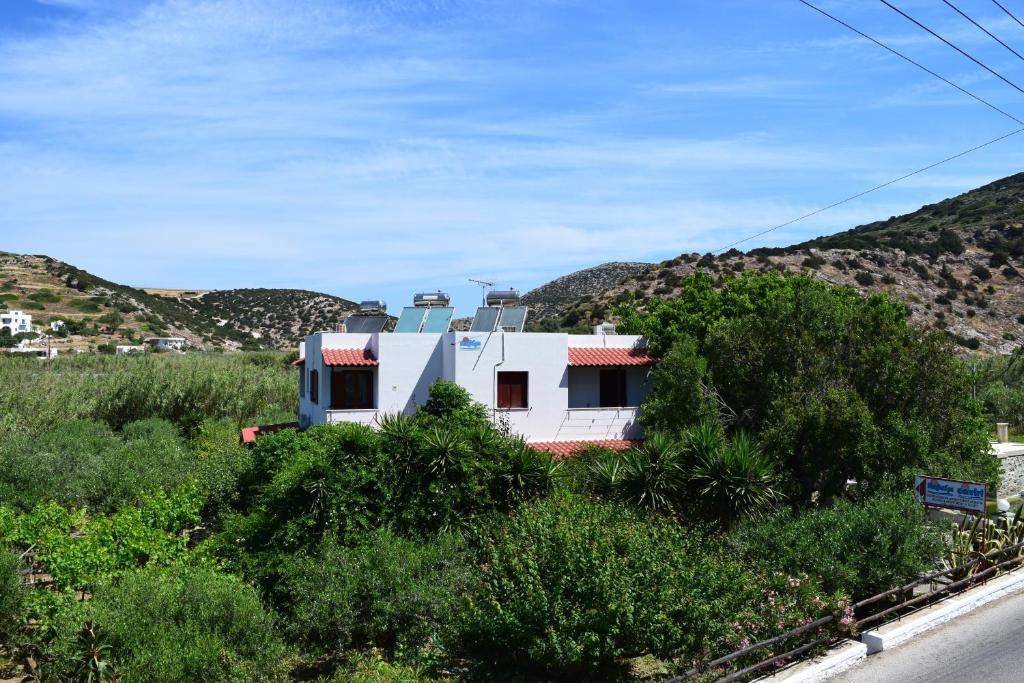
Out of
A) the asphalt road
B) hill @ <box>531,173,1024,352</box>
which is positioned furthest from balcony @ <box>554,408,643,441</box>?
hill @ <box>531,173,1024,352</box>

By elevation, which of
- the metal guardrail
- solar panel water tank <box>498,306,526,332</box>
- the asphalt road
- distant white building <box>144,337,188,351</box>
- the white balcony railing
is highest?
solar panel water tank <box>498,306,526,332</box>

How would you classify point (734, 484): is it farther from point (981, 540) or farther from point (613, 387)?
point (613, 387)

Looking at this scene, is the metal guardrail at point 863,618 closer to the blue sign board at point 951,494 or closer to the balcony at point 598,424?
the blue sign board at point 951,494

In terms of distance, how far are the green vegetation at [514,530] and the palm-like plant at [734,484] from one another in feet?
0.17

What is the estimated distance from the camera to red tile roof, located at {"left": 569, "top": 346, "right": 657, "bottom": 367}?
2947cm

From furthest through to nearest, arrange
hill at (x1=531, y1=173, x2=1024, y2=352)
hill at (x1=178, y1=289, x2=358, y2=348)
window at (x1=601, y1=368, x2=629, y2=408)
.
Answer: hill at (x1=178, y1=289, x2=358, y2=348), hill at (x1=531, y1=173, x2=1024, y2=352), window at (x1=601, y1=368, x2=629, y2=408)

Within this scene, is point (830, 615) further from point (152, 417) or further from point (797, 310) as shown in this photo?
point (152, 417)

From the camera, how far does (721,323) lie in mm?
27922

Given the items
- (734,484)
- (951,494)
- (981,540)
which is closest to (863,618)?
(951,494)

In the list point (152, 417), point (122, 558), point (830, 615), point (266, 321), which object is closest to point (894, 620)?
point (830, 615)

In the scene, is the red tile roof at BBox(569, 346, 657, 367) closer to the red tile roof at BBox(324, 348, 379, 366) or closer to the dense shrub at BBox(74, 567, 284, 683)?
the red tile roof at BBox(324, 348, 379, 366)

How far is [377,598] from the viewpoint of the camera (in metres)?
14.4

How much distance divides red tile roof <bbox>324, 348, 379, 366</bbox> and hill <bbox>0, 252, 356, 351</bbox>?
185 feet

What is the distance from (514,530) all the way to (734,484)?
5901 mm
